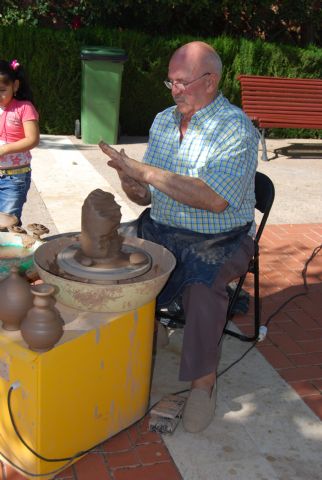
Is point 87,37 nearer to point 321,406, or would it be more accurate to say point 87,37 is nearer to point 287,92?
point 287,92

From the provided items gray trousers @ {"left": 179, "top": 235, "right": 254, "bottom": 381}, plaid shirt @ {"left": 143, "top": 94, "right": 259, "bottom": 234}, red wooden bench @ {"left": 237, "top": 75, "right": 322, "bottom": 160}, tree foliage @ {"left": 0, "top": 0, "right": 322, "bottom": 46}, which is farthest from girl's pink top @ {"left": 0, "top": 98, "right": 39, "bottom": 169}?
tree foliage @ {"left": 0, "top": 0, "right": 322, "bottom": 46}

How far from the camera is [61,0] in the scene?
11.3 meters

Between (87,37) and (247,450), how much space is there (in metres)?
8.02

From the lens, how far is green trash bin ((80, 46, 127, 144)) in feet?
28.7

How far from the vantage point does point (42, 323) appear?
2312mm

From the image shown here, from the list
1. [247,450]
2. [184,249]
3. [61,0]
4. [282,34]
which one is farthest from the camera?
[282,34]

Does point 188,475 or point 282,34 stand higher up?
point 282,34

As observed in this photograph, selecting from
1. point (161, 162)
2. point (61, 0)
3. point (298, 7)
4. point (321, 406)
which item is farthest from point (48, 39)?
point (321, 406)

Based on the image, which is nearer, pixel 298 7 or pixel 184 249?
pixel 184 249

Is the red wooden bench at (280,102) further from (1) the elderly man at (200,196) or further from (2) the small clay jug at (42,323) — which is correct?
(2) the small clay jug at (42,323)

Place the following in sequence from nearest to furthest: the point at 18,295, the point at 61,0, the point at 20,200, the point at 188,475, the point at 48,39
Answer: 1. the point at 18,295
2. the point at 188,475
3. the point at 20,200
4. the point at 48,39
5. the point at 61,0

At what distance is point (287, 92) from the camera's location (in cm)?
927

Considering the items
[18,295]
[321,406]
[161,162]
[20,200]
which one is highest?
[161,162]

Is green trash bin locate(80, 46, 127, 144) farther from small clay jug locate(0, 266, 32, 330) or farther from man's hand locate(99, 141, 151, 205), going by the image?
small clay jug locate(0, 266, 32, 330)
